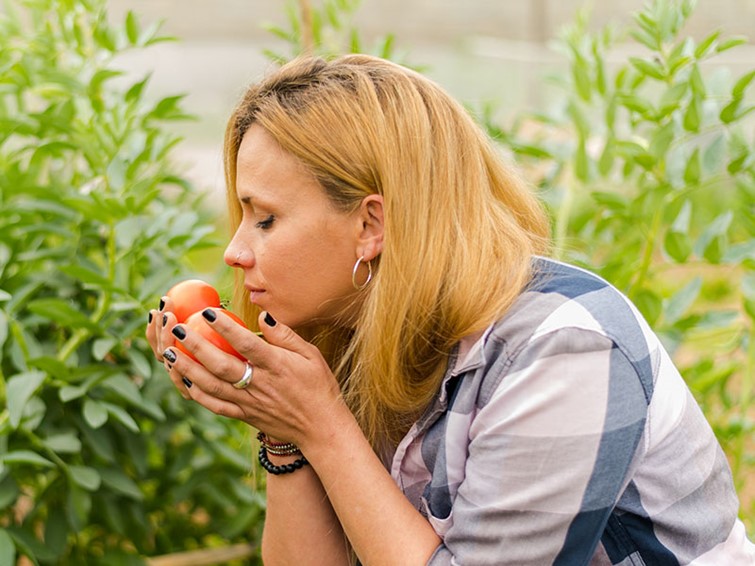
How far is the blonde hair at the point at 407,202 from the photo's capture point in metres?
1.65

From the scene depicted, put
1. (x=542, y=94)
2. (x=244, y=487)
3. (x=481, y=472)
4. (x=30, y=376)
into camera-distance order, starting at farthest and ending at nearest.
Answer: (x=542, y=94)
(x=244, y=487)
(x=30, y=376)
(x=481, y=472)

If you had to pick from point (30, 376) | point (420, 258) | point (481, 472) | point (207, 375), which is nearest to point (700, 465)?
point (481, 472)

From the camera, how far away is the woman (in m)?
1.51

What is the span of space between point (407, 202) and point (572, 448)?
456 mm

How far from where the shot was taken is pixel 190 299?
1825 mm

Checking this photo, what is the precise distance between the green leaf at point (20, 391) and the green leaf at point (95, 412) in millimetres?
110

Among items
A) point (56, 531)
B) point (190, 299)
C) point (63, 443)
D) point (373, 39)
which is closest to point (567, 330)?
point (190, 299)

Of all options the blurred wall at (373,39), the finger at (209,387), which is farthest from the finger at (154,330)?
the blurred wall at (373,39)

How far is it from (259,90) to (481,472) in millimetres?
734

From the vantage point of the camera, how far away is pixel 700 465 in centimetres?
164

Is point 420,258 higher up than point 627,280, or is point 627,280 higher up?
point 420,258

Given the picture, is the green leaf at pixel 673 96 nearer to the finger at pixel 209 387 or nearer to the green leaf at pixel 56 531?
the finger at pixel 209 387

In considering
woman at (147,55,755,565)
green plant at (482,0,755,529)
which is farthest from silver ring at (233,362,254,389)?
green plant at (482,0,755,529)

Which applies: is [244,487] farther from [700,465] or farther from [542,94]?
[542,94]
